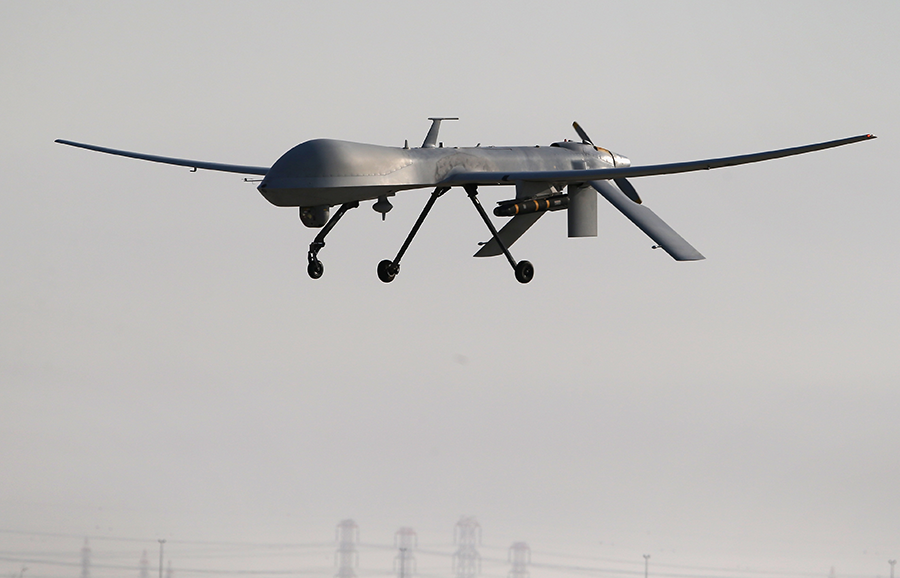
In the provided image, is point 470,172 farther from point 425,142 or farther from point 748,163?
point 748,163

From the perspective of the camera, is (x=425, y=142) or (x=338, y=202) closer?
(x=338, y=202)

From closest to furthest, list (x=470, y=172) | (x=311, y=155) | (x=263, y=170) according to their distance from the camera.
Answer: (x=311, y=155), (x=470, y=172), (x=263, y=170)

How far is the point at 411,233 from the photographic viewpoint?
33.6 meters

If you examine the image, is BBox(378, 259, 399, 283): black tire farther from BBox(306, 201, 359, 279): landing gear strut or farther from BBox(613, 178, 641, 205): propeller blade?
BBox(613, 178, 641, 205): propeller blade

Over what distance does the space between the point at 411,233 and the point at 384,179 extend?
3805mm

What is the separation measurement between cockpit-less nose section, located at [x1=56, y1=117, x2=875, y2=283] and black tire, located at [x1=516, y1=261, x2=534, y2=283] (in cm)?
3

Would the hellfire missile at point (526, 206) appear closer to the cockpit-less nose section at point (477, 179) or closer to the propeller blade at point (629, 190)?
the cockpit-less nose section at point (477, 179)

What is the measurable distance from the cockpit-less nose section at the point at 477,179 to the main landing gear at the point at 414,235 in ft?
0.09

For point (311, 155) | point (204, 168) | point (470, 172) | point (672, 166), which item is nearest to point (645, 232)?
point (672, 166)

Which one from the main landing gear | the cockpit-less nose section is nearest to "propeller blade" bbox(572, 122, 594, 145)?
the cockpit-less nose section

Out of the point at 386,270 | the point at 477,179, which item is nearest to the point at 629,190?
the point at 477,179

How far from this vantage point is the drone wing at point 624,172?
29203mm

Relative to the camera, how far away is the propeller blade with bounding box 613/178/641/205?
34125mm

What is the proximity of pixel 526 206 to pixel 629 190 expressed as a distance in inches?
119
